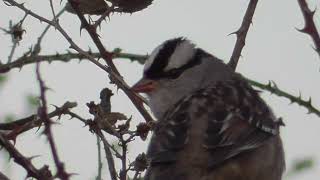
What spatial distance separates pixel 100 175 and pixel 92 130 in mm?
264

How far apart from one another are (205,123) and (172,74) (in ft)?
4.57

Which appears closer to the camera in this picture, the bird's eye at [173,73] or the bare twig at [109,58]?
the bare twig at [109,58]

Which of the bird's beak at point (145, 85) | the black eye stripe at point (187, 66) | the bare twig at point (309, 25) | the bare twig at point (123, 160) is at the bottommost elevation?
the bare twig at point (309, 25)

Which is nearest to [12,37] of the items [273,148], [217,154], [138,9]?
[138,9]

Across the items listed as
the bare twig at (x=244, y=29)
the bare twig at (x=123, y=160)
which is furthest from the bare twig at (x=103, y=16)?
the bare twig at (x=244, y=29)

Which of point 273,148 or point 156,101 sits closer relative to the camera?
point 273,148

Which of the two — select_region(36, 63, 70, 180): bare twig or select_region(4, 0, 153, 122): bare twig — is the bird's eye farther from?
select_region(36, 63, 70, 180): bare twig

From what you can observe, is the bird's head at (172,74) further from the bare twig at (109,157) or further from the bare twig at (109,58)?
the bare twig at (109,157)

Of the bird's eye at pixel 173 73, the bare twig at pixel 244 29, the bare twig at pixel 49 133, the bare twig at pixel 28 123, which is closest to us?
the bare twig at pixel 49 133

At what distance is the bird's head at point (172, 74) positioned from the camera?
15.4 ft

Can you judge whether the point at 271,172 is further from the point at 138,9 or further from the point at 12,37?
the point at 12,37

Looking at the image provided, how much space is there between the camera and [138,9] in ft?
12.0

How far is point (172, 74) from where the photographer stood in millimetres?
4926

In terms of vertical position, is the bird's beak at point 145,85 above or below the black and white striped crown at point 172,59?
below
